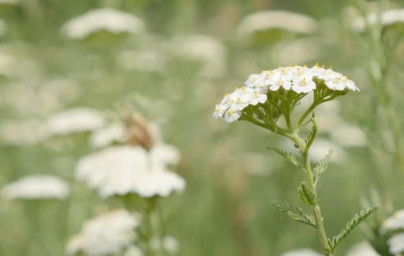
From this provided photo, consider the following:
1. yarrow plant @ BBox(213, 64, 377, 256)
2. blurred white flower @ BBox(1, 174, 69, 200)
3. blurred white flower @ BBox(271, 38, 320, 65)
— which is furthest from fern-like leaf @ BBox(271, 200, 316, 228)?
blurred white flower @ BBox(271, 38, 320, 65)

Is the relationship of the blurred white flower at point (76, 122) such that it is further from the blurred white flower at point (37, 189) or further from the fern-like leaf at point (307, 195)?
the fern-like leaf at point (307, 195)

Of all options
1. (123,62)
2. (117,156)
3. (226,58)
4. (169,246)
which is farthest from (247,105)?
(226,58)

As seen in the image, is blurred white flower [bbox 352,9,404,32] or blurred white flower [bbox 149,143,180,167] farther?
blurred white flower [bbox 149,143,180,167]

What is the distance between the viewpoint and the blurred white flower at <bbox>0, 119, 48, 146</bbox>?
17.4 ft

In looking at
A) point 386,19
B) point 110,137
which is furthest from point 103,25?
point 386,19

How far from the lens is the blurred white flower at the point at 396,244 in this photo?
76.2 inches

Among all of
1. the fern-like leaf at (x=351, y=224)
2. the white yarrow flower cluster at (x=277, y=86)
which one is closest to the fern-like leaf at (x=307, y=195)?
the fern-like leaf at (x=351, y=224)

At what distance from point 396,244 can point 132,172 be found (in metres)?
1.14

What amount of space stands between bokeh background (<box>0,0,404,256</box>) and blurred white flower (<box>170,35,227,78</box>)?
0.6 inches

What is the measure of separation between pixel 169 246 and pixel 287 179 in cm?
134

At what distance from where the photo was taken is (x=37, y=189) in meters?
3.50

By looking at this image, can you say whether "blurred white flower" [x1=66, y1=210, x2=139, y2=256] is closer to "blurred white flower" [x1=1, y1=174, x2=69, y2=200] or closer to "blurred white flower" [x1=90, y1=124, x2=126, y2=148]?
"blurred white flower" [x1=90, y1=124, x2=126, y2=148]

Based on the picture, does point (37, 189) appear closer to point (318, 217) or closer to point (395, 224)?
point (395, 224)

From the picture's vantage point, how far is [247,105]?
1602 millimetres
